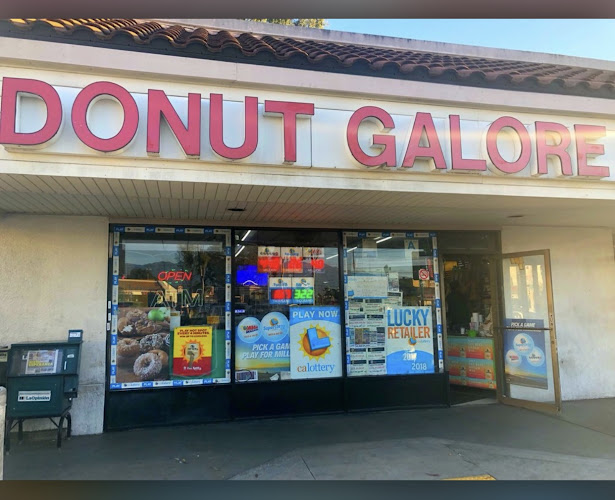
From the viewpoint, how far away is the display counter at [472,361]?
803cm

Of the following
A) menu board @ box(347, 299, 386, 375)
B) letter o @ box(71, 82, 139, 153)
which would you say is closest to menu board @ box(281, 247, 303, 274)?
menu board @ box(347, 299, 386, 375)

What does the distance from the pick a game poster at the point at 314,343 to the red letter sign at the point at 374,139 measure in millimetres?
3072

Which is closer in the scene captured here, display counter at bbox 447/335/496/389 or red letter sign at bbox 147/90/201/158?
red letter sign at bbox 147/90/201/158

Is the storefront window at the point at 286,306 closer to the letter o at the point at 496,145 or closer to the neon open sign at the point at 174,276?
the neon open sign at the point at 174,276

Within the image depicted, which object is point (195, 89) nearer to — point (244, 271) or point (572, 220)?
point (244, 271)

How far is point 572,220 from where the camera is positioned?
7.27 m

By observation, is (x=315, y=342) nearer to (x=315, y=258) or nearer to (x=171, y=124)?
(x=315, y=258)

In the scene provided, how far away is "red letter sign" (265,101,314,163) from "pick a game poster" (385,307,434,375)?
3770 millimetres

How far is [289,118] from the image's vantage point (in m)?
4.59

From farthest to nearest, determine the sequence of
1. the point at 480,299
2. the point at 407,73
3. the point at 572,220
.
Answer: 1. the point at 480,299
2. the point at 572,220
3. the point at 407,73

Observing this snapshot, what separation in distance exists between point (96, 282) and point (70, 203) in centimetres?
129

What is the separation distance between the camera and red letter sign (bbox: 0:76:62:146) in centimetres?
393

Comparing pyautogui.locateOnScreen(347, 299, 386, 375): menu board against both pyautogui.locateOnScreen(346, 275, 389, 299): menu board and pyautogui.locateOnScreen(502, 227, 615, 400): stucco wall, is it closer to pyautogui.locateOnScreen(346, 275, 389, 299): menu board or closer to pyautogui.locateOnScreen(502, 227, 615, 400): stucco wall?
pyautogui.locateOnScreen(346, 275, 389, 299): menu board

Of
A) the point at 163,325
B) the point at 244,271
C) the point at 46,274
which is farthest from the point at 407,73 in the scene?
the point at 46,274
